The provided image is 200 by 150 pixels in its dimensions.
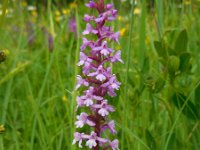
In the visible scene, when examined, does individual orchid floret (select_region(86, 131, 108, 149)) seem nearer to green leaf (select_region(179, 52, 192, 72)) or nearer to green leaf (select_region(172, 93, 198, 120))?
green leaf (select_region(172, 93, 198, 120))

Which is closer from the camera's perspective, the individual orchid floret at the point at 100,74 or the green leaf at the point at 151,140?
the individual orchid floret at the point at 100,74

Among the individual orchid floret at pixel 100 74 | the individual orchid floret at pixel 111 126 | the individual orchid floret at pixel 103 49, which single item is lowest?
the individual orchid floret at pixel 111 126

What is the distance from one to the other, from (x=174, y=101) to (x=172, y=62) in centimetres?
12

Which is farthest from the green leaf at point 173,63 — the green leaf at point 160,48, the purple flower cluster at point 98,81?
the purple flower cluster at point 98,81

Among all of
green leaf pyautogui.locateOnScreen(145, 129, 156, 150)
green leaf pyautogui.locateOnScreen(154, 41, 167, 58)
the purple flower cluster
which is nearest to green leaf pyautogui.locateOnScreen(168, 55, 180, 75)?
green leaf pyautogui.locateOnScreen(154, 41, 167, 58)

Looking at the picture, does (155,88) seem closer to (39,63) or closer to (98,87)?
(98,87)

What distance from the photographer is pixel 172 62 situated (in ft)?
4.24

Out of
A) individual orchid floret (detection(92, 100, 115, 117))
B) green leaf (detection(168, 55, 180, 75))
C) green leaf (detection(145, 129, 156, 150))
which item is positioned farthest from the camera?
green leaf (detection(168, 55, 180, 75))

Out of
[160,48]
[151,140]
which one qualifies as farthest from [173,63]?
[151,140]

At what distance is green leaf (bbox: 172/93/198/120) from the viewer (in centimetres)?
128

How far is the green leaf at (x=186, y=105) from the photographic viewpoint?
128 centimetres

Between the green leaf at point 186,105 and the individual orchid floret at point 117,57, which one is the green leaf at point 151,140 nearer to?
the green leaf at point 186,105

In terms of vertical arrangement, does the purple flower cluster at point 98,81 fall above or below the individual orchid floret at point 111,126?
above

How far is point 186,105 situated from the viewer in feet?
4.27
